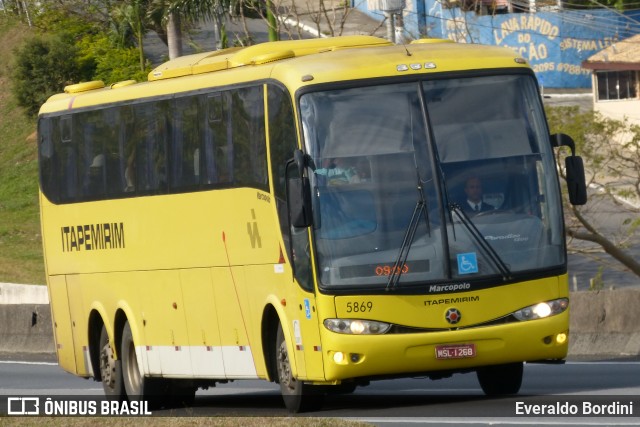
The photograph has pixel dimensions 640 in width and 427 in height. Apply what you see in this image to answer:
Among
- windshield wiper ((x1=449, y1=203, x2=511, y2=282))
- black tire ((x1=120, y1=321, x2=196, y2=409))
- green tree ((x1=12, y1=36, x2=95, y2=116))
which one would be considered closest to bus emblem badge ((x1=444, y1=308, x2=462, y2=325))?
windshield wiper ((x1=449, y1=203, x2=511, y2=282))

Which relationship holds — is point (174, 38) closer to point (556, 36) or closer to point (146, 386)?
point (146, 386)

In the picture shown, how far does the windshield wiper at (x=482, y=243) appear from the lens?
43.2 feet

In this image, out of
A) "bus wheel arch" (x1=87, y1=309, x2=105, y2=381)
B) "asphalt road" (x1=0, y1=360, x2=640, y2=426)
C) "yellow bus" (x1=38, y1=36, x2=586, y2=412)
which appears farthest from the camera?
"bus wheel arch" (x1=87, y1=309, x2=105, y2=381)

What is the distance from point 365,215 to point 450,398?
2.79 m

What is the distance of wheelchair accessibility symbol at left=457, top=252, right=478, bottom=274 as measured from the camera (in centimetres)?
1311

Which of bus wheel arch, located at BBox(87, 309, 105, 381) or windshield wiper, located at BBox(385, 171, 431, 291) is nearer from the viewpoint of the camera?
windshield wiper, located at BBox(385, 171, 431, 291)

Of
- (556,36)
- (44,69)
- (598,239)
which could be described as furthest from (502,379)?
(556,36)

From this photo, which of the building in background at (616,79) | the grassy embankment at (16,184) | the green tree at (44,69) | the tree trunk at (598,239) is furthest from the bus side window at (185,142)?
the building in background at (616,79)

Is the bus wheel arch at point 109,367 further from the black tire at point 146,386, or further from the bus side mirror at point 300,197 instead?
the bus side mirror at point 300,197

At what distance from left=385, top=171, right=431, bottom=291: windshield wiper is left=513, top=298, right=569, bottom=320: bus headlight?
1116 mm

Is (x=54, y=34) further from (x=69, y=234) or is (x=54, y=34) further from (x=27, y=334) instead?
(x=69, y=234)

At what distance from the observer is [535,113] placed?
544 inches

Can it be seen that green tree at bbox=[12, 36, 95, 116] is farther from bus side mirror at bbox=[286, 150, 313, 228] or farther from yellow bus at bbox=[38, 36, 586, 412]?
bus side mirror at bbox=[286, 150, 313, 228]

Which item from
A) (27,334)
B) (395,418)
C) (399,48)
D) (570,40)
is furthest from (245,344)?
(570,40)
